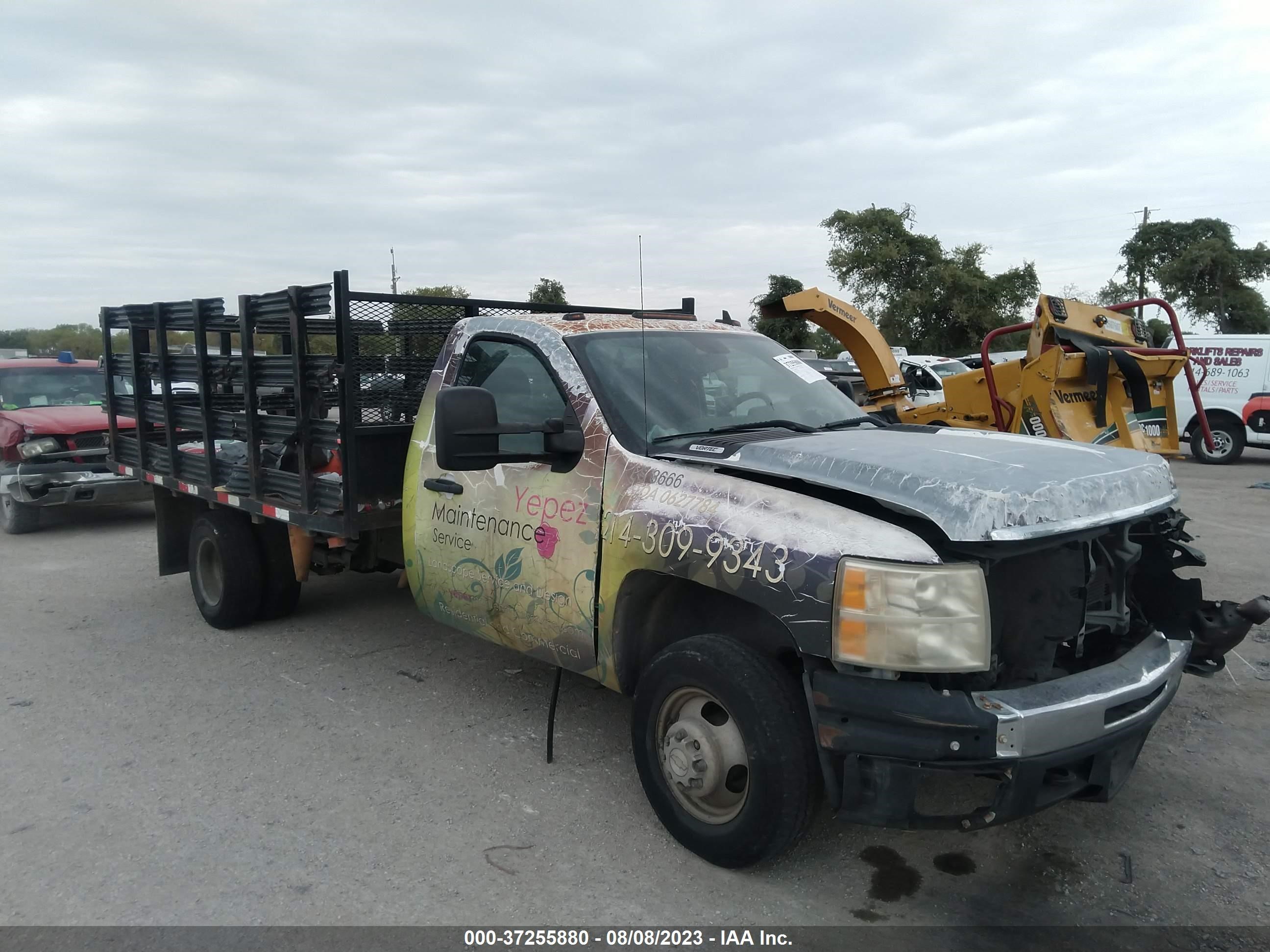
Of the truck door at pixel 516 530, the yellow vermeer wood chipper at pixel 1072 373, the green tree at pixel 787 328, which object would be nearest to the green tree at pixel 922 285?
the green tree at pixel 787 328

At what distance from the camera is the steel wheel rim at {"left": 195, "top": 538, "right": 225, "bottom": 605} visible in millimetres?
6348

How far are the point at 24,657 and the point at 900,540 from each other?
547cm

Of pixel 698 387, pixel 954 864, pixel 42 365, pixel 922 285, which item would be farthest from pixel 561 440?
pixel 922 285

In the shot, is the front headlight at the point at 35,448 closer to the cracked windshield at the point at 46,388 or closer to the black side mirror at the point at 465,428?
the cracked windshield at the point at 46,388

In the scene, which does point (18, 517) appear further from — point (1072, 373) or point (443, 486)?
point (1072, 373)

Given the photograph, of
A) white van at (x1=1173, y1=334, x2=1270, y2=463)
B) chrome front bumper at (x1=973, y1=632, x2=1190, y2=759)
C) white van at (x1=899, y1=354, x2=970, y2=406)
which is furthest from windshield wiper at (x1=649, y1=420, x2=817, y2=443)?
white van at (x1=1173, y1=334, x2=1270, y2=463)

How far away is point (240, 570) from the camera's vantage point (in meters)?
6.12

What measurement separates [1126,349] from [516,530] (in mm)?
6748

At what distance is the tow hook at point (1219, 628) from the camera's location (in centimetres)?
357

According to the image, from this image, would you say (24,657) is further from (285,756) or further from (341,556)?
(285,756)

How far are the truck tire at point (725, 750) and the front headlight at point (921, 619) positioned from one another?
385 millimetres

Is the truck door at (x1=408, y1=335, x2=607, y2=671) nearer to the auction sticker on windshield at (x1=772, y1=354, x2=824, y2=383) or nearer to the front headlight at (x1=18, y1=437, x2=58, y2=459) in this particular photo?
the auction sticker on windshield at (x1=772, y1=354, x2=824, y2=383)

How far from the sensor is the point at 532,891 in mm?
3217

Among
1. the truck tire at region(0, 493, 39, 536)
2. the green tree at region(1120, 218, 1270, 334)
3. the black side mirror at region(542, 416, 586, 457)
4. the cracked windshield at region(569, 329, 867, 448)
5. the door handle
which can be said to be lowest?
the truck tire at region(0, 493, 39, 536)
